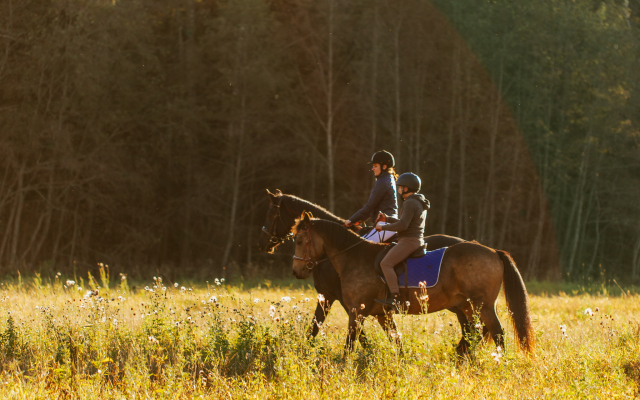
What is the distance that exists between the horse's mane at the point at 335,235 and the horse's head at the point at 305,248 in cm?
6

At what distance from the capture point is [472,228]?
23969 mm

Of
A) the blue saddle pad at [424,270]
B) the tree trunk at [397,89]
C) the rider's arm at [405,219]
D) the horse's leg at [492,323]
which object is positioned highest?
the tree trunk at [397,89]

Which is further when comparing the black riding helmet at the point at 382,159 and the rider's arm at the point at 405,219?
Result: the black riding helmet at the point at 382,159

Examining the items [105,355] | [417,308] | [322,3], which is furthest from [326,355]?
[322,3]

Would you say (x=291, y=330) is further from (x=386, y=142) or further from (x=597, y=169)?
(x=597, y=169)

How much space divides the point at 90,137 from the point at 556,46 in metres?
16.6

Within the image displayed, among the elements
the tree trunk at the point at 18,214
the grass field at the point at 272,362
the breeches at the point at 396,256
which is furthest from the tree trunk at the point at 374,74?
the breeches at the point at 396,256

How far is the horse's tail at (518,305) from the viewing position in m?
6.46

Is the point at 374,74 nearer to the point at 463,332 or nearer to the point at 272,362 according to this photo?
the point at 463,332

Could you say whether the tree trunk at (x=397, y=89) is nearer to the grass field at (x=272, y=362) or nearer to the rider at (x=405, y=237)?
the grass field at (x=272, y=362)

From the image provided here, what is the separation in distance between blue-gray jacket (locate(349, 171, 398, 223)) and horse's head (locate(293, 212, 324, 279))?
24.8 inches

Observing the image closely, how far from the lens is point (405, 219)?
6828 mm

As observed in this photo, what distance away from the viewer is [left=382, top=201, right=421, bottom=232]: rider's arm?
6.80m

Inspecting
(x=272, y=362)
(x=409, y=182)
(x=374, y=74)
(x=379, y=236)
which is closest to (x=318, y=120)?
(x=374, y=74)
